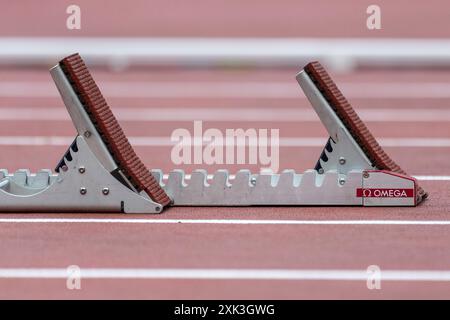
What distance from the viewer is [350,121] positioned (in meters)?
10.6

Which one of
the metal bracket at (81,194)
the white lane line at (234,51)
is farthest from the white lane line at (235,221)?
the white lane line at (234,51)

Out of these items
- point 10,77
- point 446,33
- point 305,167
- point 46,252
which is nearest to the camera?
point 46,252

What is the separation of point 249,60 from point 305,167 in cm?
1001

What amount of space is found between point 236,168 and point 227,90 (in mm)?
6598

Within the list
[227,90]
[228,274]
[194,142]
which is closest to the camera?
[228,274]

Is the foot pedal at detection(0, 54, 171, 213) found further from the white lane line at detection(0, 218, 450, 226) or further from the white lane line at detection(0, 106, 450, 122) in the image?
the white lane line at detection(0, 106, 450, 122)

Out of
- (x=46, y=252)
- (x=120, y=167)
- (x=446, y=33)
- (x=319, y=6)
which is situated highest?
(x=319, y=6)

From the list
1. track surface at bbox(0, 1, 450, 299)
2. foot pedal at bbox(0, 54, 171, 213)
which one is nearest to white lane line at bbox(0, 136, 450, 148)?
track surface at bbox(0, 1, 450, 299)

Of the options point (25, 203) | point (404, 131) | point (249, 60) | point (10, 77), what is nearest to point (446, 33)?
point (249, 60)

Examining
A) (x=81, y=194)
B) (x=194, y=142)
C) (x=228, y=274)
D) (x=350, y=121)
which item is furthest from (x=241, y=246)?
(x=194, y=142)

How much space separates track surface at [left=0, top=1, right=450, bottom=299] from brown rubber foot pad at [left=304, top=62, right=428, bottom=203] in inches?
12.8

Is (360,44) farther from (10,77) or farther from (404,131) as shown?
(404,131)

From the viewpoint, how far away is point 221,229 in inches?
389

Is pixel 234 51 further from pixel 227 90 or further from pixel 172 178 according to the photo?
pixel 172 178
